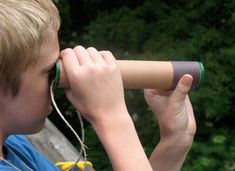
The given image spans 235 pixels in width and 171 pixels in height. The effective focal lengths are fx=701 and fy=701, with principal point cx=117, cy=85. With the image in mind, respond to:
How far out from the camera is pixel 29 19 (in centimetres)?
170

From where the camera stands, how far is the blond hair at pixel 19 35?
1.67 m

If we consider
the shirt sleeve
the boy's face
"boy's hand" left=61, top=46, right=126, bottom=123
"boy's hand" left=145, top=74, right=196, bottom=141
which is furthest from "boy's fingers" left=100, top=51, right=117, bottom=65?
the shirt sleeve

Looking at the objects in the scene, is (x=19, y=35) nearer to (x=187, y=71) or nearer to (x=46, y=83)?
(x=46, y=83)

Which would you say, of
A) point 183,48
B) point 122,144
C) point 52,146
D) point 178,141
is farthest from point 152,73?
point 183,48

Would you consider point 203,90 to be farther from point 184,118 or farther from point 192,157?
point 184,118

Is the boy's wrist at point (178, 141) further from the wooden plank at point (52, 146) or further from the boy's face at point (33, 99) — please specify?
the wooden plank at point (52, 146)

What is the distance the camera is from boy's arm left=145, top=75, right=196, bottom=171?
2.03 meters

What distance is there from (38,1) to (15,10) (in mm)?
87

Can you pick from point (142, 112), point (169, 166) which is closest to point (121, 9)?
point (142, 112)

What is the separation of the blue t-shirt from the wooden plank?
4.48 feet

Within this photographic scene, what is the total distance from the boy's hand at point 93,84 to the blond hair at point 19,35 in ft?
0.30

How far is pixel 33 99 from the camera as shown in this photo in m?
1.76

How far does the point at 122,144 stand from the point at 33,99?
25 centimetres

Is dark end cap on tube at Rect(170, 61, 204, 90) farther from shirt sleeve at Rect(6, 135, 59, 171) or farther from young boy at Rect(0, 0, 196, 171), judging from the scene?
shirt sleeve at Rect(6, 135, 59, 171)
